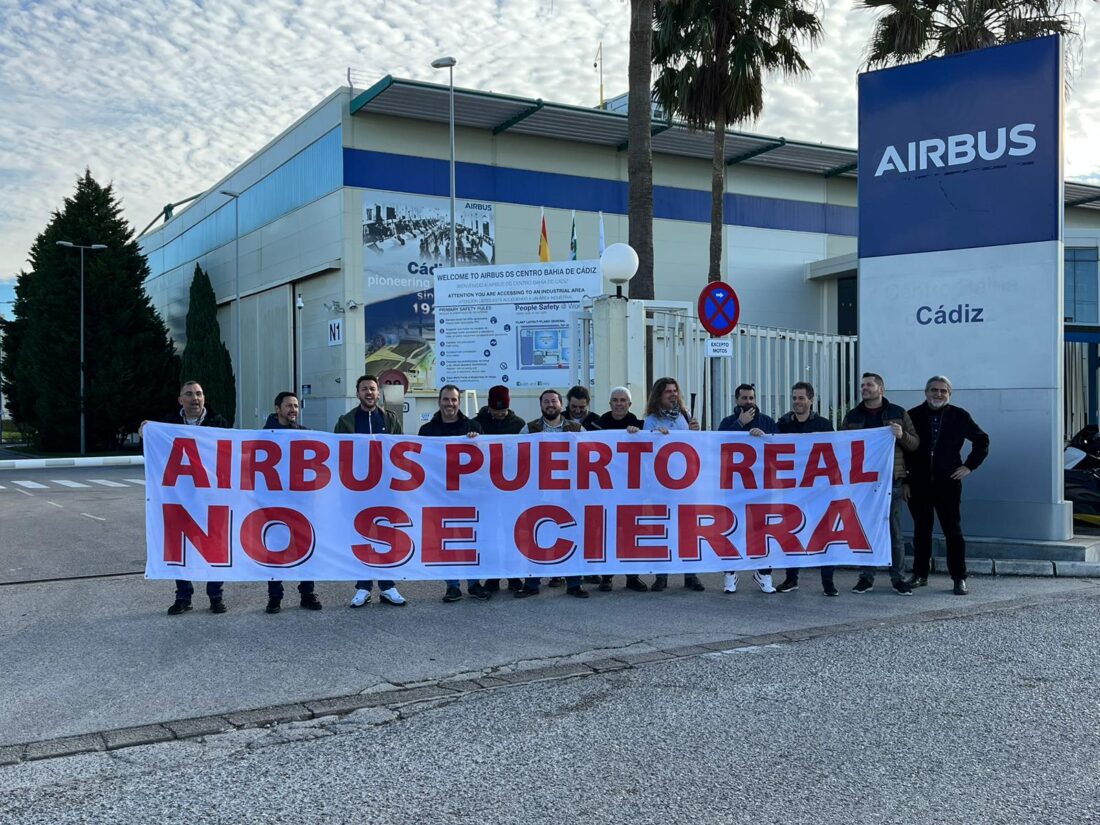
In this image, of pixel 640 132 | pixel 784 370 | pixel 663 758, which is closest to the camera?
pixel 663 758

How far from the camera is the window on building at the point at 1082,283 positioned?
32.6m

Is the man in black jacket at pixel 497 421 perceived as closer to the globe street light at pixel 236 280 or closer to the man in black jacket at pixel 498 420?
the man in black jacket at pixel 498 420

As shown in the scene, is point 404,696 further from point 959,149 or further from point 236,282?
point 236,282

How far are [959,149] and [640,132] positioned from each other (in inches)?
234

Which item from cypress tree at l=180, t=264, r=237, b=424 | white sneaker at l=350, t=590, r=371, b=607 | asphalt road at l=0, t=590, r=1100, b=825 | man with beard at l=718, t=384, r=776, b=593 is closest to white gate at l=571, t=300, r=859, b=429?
man with beard at l=718, t=384, r=776, b=593

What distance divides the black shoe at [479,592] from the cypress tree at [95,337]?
39.2m

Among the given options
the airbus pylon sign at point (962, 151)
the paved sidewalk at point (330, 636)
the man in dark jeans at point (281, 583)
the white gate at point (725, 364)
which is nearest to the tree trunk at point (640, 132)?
the white gate at point (725, 364)

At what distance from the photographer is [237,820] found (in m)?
3.88

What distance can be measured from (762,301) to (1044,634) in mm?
36204

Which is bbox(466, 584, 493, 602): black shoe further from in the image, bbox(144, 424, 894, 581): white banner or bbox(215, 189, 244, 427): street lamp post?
bbox(215, 189, 244, 427): street lamp post

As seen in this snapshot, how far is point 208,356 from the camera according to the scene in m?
44.4

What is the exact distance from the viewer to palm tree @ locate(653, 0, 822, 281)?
21.4 m

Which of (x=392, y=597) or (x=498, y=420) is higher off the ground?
(x=498, y=420)

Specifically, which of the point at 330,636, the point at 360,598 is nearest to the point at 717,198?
the point at 360,598
